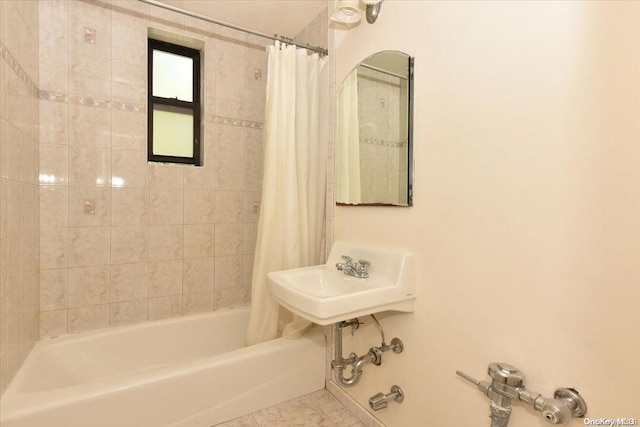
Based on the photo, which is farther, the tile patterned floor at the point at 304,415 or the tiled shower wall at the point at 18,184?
the tile patterned floor at the point at 304,415

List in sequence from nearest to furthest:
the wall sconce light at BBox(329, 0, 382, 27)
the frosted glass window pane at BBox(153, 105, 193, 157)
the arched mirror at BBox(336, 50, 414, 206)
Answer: the arched mirror at BBox(336, 50, 414, 206), the wall sconce light at BBox(329, 0, 382, 27), the frosted glass window pane at BBox(153, 105, 193, 157)

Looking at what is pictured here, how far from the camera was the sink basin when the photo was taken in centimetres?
112

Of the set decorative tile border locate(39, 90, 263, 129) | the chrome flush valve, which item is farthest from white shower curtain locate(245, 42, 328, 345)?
the chrome flush valve

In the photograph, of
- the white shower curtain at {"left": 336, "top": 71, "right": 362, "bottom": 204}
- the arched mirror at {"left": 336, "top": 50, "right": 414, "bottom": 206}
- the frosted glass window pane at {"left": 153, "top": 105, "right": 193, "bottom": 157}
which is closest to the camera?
the arched mirror at {"left": 336, "top": 50, "right": 414, "bottom": 206}

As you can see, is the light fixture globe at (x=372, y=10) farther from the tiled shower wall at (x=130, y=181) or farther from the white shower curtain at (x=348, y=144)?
the tiled shower wall at (x=130, y=181)

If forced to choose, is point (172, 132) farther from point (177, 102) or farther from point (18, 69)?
point (18, 69)

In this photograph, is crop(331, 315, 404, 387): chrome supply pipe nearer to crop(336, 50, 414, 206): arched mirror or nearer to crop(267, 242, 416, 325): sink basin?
crop(267, 242, 416, 325): sink basin

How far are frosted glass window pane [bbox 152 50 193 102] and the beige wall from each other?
61.5 inches

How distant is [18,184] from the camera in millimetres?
1366

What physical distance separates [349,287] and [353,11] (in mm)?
1328

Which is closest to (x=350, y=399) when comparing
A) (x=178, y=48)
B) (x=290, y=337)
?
(x=290, y=337)

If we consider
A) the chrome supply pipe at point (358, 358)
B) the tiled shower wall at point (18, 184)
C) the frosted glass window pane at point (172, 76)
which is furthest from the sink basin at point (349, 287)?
Result: the frosted glass window pane at point (172, 76)

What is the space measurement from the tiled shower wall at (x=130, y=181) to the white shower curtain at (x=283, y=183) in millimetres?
551

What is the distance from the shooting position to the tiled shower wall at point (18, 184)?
47.4 inches
